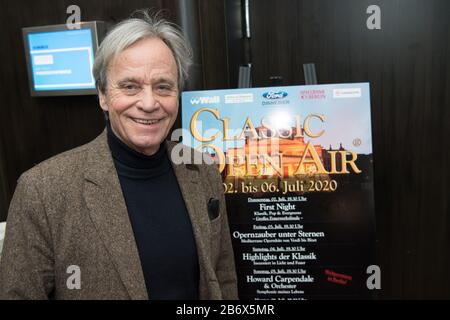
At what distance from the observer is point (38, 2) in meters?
2.14

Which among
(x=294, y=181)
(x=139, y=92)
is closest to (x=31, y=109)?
(x=139, y=92)

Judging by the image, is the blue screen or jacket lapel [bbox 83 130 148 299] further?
the blue screen

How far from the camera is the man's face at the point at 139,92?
1221 mm

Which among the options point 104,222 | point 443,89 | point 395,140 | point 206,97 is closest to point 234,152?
point 206,97

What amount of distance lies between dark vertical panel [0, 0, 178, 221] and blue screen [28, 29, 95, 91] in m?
0.12

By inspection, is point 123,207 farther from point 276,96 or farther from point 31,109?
point 31,109

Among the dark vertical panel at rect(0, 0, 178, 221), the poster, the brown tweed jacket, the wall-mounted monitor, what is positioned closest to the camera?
the brown tweed jacket

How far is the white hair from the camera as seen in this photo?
1.21 metres

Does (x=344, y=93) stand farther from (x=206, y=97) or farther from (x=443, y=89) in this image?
(x=443, y=89)

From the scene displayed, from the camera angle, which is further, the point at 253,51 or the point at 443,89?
the point at 253,51

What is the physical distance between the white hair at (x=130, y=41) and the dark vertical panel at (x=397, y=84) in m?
1.06

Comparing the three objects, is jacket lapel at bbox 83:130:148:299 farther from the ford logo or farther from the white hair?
the ford logo

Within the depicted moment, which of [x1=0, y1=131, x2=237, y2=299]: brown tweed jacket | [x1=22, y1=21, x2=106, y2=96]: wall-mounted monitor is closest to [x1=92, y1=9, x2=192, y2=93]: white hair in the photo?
[x1=0, y1=131, x2=237, y2=299]: brown tweed jacket
